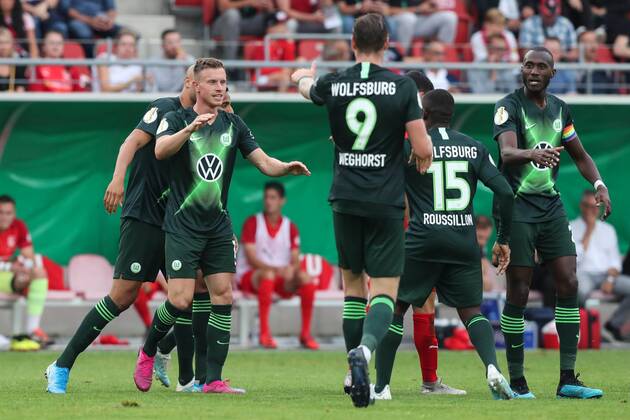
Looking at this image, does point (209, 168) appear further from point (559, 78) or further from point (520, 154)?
point (559, 78)

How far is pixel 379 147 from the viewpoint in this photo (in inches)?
321

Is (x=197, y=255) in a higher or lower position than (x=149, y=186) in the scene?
lower

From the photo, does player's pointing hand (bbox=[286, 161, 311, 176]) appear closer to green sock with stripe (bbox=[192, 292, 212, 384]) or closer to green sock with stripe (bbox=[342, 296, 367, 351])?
green sock with stripe (bbox=[342, 296, 367, 351])

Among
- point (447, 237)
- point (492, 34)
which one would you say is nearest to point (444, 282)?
point (447, 237)

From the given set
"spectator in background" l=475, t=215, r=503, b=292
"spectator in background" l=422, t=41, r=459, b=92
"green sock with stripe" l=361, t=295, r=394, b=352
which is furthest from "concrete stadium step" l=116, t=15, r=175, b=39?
"green sock with stripe" l=361, t=295, r=394, b=352

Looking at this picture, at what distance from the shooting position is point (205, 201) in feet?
30.2

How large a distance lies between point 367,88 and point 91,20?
1122cm

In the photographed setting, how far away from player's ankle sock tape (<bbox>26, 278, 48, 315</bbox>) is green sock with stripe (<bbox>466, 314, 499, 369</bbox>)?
811 cm

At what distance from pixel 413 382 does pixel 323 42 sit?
27.6 ft

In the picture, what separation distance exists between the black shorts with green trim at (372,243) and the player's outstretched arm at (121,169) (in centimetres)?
161

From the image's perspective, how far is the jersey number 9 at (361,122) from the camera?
8125 mm

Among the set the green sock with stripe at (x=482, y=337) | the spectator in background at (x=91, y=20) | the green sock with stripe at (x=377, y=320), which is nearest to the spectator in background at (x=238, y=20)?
the spectator in background at (x=91, y=20)

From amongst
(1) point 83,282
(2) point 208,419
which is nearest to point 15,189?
(1) point 83,282

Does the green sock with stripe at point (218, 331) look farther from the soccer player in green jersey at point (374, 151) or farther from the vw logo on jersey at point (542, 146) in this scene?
the vw logo on jersey at point (542, 146)
